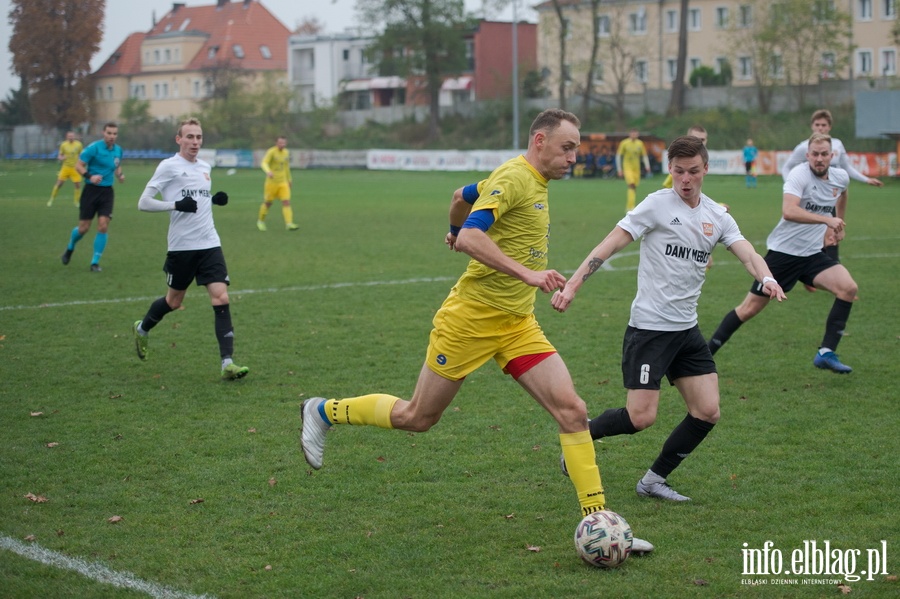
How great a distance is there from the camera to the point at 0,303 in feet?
43.1

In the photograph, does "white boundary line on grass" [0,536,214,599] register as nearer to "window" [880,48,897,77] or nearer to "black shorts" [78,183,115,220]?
"black shorts" [78,183,115,220]

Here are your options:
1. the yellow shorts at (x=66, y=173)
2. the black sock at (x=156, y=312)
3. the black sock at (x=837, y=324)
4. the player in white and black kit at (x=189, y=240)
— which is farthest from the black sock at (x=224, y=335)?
the yellow shorts at (x=66, y=173)

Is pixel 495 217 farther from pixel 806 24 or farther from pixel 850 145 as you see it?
pixel 806 24

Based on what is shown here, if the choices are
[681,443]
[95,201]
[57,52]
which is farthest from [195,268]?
[57,52]

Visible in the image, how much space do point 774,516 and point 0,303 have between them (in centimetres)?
1081

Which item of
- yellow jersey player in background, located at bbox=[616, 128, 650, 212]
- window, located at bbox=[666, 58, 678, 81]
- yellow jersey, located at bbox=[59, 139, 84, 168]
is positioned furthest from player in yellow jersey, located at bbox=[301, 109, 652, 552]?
window, located at bbox=[666, 58, 678, 81]

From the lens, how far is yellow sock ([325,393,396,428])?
19.0ft

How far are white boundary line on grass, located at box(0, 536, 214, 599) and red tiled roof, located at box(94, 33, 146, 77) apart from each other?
11188 cm

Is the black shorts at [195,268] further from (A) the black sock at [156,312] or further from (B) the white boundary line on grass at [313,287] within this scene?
(B) the white boundary line on grass at [313,287]

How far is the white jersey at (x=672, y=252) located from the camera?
19.3 feet

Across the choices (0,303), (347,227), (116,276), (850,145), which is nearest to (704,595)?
(0,303)

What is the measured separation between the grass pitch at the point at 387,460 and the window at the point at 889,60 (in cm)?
5664

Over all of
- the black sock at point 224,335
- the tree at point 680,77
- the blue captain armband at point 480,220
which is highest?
the tree at point 680,77
